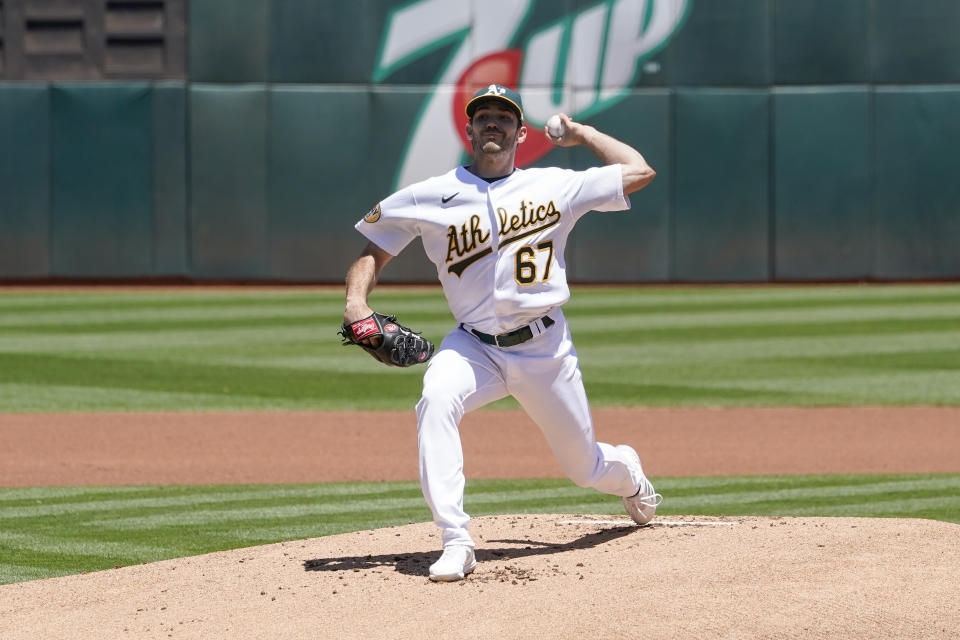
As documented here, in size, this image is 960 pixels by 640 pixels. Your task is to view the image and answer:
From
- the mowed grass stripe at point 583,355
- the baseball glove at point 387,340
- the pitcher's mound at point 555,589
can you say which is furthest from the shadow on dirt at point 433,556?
the mowed grass stripe at point 583,355

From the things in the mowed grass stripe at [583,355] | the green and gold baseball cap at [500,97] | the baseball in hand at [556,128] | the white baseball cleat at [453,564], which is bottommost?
the white baseball cleat at [453,564]

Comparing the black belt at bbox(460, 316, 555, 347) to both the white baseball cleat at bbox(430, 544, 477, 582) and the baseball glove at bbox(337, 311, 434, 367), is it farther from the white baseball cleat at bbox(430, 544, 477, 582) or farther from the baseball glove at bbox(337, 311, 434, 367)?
the white baseball cleat at bbox(430, 544, 477, 582)

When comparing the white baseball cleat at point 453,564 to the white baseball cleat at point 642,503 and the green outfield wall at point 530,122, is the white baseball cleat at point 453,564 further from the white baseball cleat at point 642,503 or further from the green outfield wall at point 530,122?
the green outfield wall at point 530,122

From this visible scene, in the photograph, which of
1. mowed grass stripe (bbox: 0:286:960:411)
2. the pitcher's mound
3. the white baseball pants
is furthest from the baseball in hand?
mowed grass stripe (bbox: 0:286:960:411)

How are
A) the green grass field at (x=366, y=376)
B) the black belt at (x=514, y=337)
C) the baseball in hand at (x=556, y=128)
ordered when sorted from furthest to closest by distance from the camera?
the green grass field at (x=366, y=376) → the baseball in hand at (x=556, y=128) → the black belt at (x=514, y=337)

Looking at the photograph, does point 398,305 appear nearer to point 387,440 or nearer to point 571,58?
point 571,58

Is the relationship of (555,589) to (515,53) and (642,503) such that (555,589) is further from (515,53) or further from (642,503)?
(515,53)

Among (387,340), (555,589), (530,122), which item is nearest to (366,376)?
(530,122)

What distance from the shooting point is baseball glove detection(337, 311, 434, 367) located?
5387 mm

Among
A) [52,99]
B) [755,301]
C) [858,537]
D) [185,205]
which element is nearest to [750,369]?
[755,301]

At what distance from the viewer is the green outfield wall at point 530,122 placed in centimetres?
2170

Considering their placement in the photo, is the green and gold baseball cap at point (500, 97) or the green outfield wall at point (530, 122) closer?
the green and gold baseball cap at point (500, 97)

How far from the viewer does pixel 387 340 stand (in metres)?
5.41

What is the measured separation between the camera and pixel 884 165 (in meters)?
21.9
